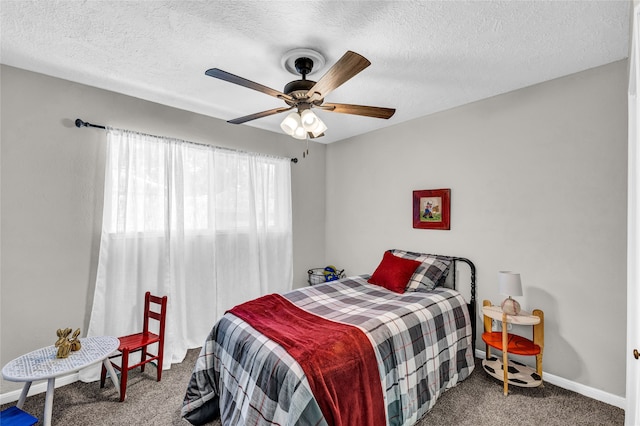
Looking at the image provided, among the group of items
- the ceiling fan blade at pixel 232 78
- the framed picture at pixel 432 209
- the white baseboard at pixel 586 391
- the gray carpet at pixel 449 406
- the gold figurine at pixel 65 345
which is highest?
the ceiling fan blade at pixel 232 78

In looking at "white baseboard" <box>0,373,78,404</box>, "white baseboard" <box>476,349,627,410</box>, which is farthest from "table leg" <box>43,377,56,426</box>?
"white baseboard" <box>476,349,627,410</box>

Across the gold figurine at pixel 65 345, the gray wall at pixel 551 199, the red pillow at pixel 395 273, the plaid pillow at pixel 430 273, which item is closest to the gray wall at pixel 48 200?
the gold figurine at pixel 65 345

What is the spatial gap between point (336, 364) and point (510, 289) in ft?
5.58

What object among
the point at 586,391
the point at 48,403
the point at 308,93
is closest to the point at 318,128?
the point at 308,93

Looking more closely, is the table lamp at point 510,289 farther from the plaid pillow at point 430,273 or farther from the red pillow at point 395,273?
the red pillow at point 395,273

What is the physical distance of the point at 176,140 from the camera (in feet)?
10.4

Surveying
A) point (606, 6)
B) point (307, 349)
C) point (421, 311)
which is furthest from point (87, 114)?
point (606, 6)

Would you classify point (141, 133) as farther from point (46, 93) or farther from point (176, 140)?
point (46, 93)

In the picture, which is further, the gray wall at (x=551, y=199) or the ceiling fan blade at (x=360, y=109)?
the gray wall at (x=551, y=199)

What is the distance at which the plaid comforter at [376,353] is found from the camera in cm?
163

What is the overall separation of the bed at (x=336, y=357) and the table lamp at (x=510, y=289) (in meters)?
0.38

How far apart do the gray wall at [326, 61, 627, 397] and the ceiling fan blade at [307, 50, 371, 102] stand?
196 cm

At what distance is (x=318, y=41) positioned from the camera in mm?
1994

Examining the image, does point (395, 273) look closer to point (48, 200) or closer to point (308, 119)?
point (308, 119)
